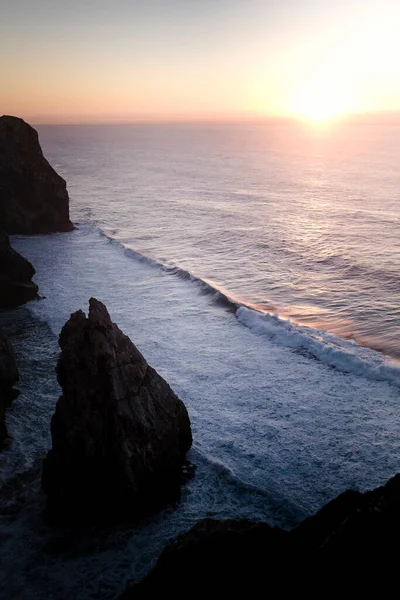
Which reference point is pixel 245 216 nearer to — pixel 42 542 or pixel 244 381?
pixel 244 381

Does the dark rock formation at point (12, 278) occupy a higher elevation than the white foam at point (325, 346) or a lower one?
higher

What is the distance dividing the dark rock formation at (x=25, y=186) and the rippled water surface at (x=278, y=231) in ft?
20.2

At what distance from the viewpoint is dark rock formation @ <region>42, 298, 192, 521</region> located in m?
14.3

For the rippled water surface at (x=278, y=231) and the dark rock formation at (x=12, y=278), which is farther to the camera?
the rippled water surface at (x=278, y=231)

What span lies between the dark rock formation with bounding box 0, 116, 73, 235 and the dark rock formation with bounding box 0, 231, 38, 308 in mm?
20764

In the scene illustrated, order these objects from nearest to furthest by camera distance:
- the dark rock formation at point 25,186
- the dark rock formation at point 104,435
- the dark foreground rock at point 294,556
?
the dark foreground rock at point 294,556, the dark rock formation at point 104,435, the dark rock formation at point 25,186

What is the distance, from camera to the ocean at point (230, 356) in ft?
46.3

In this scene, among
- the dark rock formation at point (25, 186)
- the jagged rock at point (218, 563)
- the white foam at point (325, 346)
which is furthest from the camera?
the dark rock formation at point (25, 186)

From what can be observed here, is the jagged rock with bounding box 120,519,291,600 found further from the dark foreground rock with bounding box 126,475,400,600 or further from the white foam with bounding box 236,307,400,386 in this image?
the white foam with bounding box 236,307,400,386

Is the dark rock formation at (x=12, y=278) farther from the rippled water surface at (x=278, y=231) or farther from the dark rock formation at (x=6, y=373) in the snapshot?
the rippled water surface at (x=278, y=231)

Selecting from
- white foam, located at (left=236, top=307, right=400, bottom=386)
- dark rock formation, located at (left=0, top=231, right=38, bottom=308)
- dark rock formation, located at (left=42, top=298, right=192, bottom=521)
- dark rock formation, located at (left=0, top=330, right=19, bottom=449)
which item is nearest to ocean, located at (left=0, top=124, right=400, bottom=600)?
white foam, located at (left=236, top=307, right=400, bottom=386)

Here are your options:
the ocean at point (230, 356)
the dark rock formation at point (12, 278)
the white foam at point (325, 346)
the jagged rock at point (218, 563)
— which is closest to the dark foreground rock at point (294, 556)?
the jagged rock at point (218, 563)

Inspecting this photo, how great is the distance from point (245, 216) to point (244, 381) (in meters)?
43.0

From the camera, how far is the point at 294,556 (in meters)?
10.2
